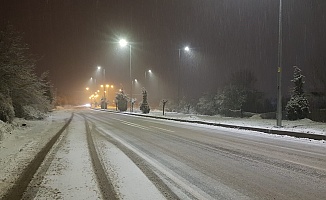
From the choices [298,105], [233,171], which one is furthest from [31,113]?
[233,171]

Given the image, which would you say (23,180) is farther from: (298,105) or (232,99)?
(232,99)

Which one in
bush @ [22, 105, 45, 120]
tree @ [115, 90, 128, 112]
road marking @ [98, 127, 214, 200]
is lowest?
road marking @ [98, 127, 214, 200]

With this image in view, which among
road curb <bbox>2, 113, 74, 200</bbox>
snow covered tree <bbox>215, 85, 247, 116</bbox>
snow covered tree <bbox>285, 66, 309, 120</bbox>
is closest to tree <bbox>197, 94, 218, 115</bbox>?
snow covered tree <bbox>215, 85, 247, 116</bbox>

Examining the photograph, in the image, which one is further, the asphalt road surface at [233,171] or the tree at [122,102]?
the tree at [122,102]

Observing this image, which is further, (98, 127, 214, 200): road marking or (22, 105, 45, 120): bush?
(22, 105, 45, 120): bush

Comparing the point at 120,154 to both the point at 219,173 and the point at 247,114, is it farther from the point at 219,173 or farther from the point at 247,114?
the point at 247,114

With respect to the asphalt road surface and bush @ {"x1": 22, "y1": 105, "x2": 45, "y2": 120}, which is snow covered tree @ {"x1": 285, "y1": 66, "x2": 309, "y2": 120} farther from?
bush @ {"x1": 22, "y1": 105, "x2": 45, "y2": 120}

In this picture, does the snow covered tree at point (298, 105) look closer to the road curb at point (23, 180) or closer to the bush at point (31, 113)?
the bush at point (31, 113)

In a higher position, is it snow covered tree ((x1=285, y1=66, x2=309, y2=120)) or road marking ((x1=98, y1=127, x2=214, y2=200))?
snow covered tree ((x1=285, y1=66, x2=309, y2=120))

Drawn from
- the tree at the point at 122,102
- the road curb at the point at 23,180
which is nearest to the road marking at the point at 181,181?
the road curb at the point at 23,180

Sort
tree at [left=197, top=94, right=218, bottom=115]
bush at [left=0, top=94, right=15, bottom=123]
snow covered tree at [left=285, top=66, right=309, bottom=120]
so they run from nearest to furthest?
bush at [left=0, top=94, right=15, bottom=123] < snow covered tree at [left=285, top=66, right=309, bottom=120] < tree at [left=197, top=94, right=218, bottom=115]

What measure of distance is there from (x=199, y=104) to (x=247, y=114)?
19540 millimetres

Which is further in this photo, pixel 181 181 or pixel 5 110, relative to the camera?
pixel 5 110

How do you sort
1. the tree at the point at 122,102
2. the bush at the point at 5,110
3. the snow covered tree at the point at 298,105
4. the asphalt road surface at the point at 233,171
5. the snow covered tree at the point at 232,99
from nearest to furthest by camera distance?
the asphalt road surface at the point at 233,171, the bush at the point at 5,110, the snow covered tree at the point at 298,105, the snow covered tree at the point at 232,99, the tree at the point at 122,102
